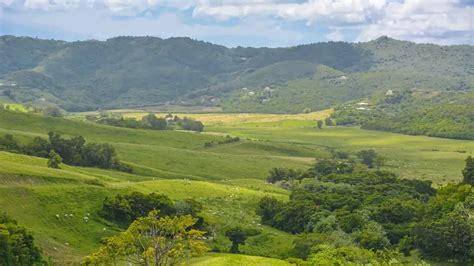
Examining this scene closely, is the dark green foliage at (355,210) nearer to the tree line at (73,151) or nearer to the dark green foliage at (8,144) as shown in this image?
the tree line at (73,151)

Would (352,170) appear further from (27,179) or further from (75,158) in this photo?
(27,179)

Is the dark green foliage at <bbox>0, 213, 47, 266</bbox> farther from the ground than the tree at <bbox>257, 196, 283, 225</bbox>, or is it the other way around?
the dark green foliage at <bbox>0, 213, 47, 266</bbox>

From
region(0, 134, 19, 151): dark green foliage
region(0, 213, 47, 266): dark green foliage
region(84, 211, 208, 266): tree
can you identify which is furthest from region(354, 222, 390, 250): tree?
region(0, 134, 19, 151): dark green foliage

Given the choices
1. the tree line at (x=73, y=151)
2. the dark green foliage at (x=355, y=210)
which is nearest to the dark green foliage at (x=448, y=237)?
the dark green foliage at (x=355, y=210)

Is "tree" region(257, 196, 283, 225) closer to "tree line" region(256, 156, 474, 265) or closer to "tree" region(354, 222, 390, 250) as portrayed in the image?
"tree line" region(256, 156, 474, 265)

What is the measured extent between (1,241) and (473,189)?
81290 mm

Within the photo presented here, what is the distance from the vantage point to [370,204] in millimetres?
130500

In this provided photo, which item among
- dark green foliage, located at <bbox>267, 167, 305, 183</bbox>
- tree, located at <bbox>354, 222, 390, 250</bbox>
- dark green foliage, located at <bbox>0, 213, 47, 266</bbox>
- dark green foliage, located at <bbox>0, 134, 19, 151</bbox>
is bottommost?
dark green foliage, located at <bbox>267, 167, 305, 183</bbox>

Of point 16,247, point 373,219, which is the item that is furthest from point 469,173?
point 16,247

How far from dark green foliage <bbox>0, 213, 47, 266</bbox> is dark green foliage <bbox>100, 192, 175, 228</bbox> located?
26.6 meters

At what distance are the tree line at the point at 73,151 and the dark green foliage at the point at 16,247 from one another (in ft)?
296

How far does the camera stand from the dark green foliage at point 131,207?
100 m

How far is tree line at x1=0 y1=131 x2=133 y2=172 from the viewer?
529 feet

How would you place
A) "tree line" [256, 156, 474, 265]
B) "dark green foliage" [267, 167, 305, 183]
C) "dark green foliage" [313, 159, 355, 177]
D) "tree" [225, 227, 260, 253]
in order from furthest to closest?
"dark green foliage" [313, 159, 355, 177] < "dark green foliage" [267, 167, 305, 183] < "tree" [225, 227, 260, 253] < "tree line" [256, 156, 474, 265]
